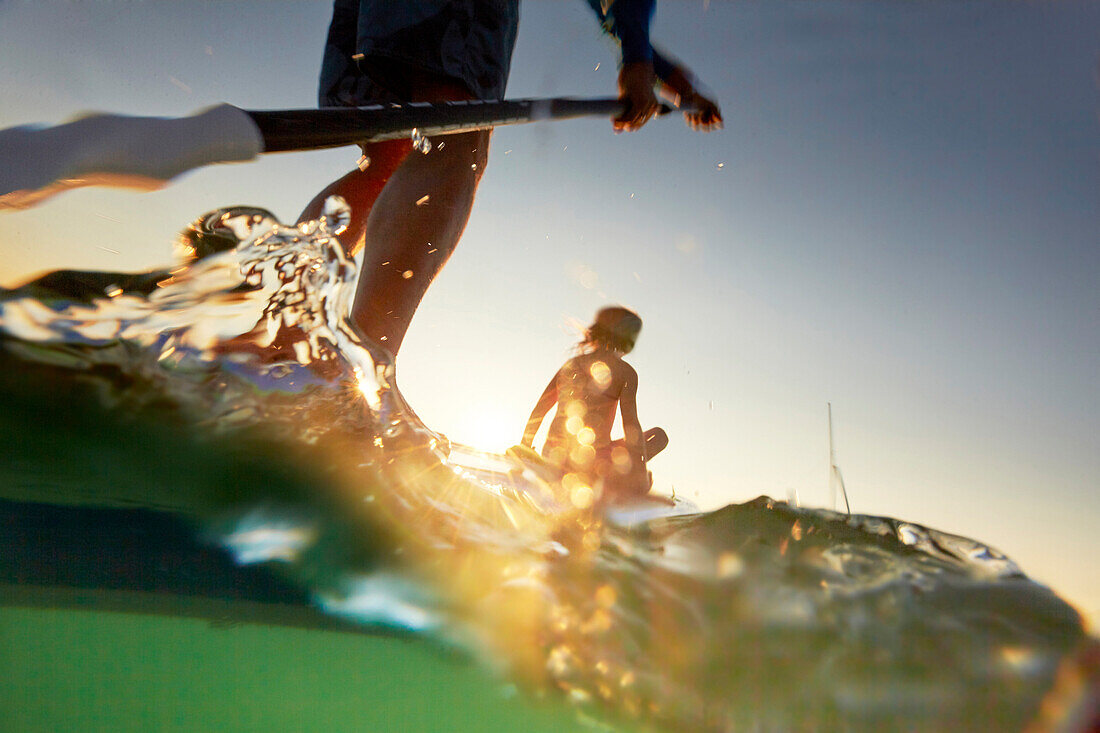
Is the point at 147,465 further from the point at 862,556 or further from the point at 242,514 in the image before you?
the point at 862,556

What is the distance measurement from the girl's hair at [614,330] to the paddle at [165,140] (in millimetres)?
1563

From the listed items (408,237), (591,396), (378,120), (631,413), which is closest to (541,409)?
(591,396)

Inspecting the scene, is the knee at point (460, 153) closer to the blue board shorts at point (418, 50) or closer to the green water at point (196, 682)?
the blue board shorts at point (418, 50)

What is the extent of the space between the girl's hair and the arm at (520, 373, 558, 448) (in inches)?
9.2

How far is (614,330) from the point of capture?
2693 millimetres

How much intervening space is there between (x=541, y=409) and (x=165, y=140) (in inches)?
79.8

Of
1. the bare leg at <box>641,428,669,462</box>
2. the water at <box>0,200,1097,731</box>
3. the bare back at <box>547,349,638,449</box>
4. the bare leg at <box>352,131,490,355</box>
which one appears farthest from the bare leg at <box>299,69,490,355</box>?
the bare leg at <box>641,428,669,462</box>


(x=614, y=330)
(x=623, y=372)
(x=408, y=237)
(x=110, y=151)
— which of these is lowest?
(x=110, y=151)

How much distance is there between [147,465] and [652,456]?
2491 millimetres

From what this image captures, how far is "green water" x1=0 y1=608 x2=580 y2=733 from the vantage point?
0.64 m

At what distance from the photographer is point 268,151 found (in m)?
0.96

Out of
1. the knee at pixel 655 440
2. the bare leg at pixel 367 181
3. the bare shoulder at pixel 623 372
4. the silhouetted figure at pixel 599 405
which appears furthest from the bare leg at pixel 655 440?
the bare leg at pixel 367 181

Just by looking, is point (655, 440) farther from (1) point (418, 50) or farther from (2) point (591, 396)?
(1) point (418, 50)

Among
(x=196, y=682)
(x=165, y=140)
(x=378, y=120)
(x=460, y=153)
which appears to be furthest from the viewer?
(x=460, y=153)
